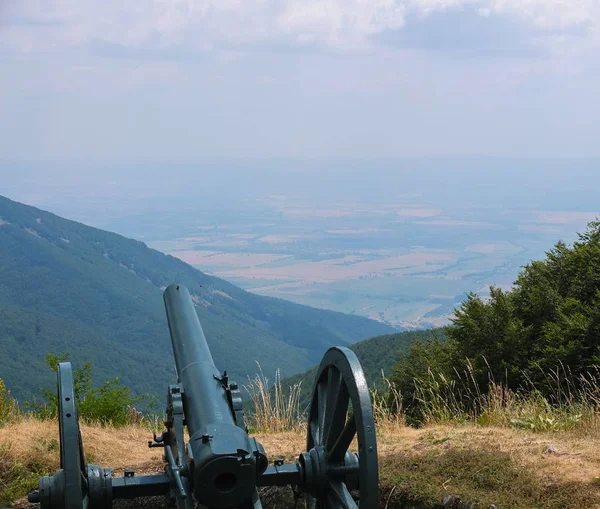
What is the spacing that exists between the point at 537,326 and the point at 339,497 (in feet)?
32.8

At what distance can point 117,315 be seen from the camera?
408 ft

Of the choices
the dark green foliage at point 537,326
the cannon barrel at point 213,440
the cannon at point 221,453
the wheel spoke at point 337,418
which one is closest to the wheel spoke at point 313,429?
the cannon at point 221,453

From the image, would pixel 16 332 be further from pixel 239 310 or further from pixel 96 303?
pixel 239 310

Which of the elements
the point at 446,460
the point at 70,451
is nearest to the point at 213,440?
the point at 70,451

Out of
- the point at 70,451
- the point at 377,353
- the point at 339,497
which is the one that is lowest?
the point at 377,353

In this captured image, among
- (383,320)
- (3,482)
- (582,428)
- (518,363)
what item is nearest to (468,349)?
(518,363)

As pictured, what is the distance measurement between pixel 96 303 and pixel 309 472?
129730 millimetres

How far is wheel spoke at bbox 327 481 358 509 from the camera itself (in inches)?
196

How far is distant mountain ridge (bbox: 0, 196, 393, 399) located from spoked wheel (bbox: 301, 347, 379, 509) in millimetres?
64040

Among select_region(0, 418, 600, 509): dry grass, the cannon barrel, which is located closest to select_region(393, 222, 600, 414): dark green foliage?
select_region(0, 418, 600, 509): dry grass

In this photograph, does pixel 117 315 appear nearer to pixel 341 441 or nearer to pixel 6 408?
pixel 6 408

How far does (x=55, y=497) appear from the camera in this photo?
462cm

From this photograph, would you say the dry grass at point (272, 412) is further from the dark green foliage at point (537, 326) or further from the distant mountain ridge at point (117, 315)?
the distant mountain ridge at point (117, 315)

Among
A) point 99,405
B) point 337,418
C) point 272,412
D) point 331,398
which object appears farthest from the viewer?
point 99,405
